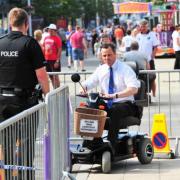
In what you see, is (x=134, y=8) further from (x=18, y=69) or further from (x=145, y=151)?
(x=18, y=69)

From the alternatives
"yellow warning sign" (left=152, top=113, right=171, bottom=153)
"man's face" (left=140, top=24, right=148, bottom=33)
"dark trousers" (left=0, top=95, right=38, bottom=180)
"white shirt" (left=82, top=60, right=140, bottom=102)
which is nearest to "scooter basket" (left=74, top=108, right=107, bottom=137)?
"white shirt" (left=82, top=60, right=140, bottom=102)

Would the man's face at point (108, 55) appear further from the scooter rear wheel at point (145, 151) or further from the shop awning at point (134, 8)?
the shop awning at point (134, 8)

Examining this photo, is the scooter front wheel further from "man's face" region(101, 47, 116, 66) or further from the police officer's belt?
the police officer's belt

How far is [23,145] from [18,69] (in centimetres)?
145

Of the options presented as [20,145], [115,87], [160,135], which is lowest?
[160,135]

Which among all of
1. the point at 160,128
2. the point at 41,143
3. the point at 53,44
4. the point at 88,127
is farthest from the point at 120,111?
the point at 53,44

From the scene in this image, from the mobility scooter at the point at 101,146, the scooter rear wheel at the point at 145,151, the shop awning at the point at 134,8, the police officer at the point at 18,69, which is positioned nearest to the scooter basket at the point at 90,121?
the mobility scooter at the point at 101,146

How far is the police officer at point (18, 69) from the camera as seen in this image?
7.13 meters

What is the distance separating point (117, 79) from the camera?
897 cm

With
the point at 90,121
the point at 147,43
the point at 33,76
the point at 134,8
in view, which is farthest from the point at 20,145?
the point at 134,8

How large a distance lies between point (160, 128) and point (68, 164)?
1858 mm

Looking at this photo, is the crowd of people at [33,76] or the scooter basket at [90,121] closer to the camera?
the crowd of people at [33,76]

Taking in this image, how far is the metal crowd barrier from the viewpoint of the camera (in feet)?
17.2

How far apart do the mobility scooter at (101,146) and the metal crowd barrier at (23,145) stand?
1992 mm
